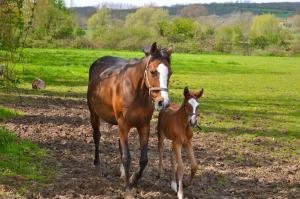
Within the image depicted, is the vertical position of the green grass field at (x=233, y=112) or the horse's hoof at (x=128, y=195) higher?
the horse's hoof at (x=128, y=195)

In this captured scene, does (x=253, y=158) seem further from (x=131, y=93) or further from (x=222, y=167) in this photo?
(x=131, y=93)

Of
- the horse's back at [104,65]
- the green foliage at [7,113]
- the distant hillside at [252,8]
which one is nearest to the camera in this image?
the horse's back at [104,65]

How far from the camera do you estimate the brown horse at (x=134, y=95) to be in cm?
722

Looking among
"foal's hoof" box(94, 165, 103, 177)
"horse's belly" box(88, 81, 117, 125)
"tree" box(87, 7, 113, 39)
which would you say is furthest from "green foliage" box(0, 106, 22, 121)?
"tree" box(87, 7, 113, 39)

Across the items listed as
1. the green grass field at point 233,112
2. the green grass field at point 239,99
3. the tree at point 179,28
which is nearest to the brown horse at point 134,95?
the green grass field at point 233,112

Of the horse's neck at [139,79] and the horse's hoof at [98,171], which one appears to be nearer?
the horse's neck at [139,79]

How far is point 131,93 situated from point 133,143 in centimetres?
419

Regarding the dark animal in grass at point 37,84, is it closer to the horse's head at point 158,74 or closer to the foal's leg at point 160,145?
the foal's leg at point 160,145

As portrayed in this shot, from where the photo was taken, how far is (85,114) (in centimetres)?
1547

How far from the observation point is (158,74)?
722 centimetres

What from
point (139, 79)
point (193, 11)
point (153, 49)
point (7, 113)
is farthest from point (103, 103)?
point (193, 11)

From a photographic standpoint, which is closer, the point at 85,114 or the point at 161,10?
the point at 85,114

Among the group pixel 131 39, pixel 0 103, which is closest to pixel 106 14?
pixel 131 39

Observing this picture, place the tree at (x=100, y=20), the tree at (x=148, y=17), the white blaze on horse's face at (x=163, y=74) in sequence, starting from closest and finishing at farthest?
the white blaze on horse's face at (x=163, y=74)
the tree at (x=100, y=20)
the tree at (x=148, y=17)
